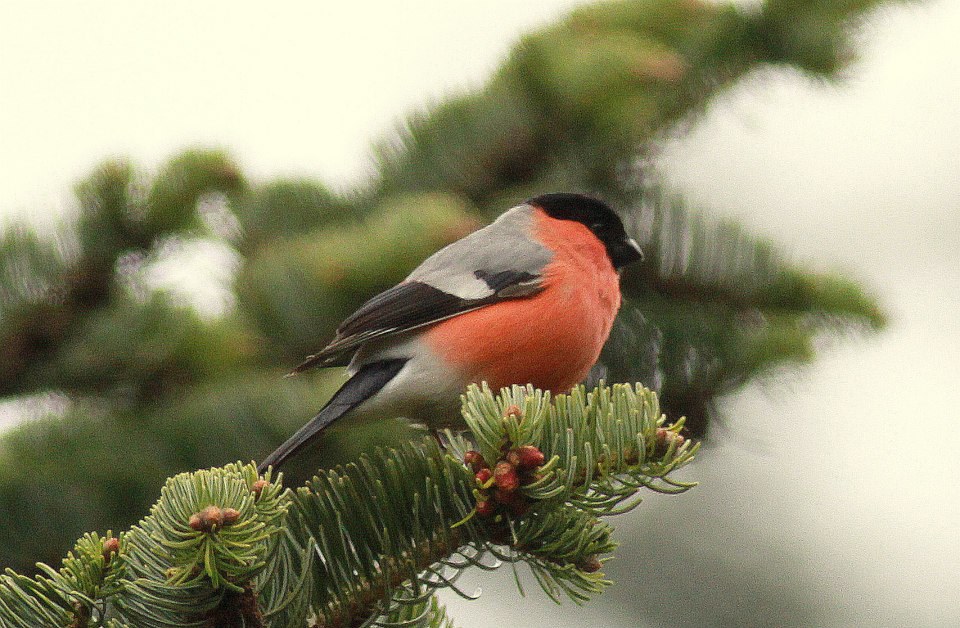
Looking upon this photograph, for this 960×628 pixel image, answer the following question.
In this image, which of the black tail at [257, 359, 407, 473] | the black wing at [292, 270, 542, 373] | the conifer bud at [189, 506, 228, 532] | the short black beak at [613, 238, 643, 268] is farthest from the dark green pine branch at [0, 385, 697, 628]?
the short black beak at [613, 238, 643, 268]

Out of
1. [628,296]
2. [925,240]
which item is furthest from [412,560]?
[925,240]

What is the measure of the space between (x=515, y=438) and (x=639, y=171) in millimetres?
1657

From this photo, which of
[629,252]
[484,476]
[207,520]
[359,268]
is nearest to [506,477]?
[484,476]

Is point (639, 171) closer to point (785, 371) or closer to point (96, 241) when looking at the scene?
point (785, 371)

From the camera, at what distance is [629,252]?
113 inches

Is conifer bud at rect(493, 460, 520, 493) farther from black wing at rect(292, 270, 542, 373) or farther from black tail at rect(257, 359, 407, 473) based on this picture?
black wing at rect(292, 270, 542, 373)

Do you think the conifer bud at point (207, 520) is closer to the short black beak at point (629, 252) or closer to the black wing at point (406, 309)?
the black wing at point (406, 309)

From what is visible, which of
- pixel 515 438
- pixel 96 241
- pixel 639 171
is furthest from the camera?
pixel 639 171

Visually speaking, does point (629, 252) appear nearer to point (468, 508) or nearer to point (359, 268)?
point (359, 268)

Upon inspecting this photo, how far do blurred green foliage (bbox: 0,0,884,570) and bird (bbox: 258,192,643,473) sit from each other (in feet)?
0.29

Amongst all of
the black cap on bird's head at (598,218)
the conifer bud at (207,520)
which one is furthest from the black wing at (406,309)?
the conifer bud at (207,520)

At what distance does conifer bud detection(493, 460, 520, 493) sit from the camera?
5.15 ft

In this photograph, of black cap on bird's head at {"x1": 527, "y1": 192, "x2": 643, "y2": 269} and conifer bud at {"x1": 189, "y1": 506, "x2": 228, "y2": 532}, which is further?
black cap on bird's head at {"x1": 527, "y1": 192, "x2": 643, "y2": 269}

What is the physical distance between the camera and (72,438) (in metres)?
2.63
